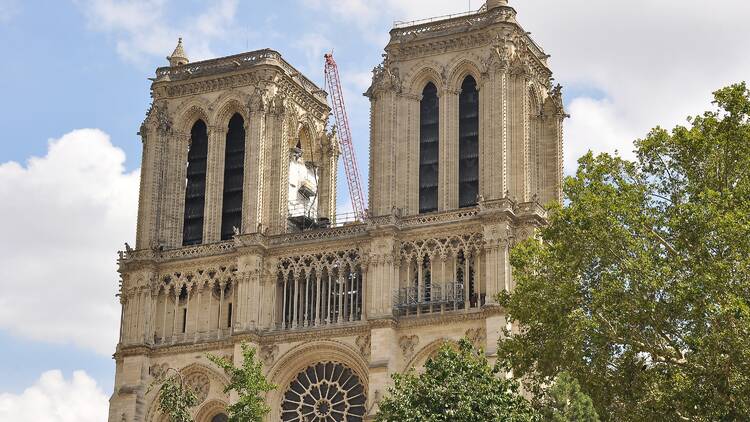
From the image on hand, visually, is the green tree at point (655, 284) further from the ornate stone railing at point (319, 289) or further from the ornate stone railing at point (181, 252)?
the ornate stone railing at point (181, 252)

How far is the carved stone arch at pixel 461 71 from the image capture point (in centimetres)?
6712

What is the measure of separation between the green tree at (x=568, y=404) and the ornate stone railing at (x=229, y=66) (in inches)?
1282

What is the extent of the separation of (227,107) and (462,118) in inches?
460

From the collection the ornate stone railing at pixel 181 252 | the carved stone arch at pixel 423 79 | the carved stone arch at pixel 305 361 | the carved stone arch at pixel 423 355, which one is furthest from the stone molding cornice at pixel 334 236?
the carved stone arch at pixel 423 79

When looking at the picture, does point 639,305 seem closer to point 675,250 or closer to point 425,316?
point 675,250

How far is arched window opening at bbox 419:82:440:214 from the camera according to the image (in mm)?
66750

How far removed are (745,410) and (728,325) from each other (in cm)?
236

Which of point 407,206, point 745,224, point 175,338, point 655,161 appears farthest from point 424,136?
point 745,224

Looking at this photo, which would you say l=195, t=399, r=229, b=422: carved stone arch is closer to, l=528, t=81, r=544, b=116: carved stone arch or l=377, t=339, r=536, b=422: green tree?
l=528, t=81, r=544, b=116: carved stone arch

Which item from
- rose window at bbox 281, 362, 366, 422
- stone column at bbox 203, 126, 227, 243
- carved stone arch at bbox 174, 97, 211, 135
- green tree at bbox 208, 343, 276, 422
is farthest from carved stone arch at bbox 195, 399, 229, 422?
carved stone arch at bbox 174, 97, 211, 135

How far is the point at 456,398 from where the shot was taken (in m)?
45.2

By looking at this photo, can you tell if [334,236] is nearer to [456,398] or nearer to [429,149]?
[429,149]

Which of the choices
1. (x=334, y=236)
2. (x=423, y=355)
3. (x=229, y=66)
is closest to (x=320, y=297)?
(x=334, y=236)

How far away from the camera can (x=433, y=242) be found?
64812 millimetres
